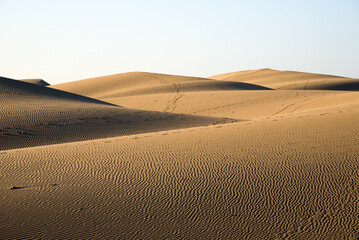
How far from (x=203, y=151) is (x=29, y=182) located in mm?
4731

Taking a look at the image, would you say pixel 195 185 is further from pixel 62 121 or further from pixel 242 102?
pixel 242 102

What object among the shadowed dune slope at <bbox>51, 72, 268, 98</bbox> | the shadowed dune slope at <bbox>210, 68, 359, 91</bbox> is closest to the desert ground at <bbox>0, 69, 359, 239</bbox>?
the shadowed dune slope at <bbox>51, 72, 268, 98</bbox>

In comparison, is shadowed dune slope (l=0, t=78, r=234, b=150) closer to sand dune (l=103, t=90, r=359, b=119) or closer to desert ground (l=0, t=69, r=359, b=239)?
desert ground (l=0, t=69, r=359, b=239)

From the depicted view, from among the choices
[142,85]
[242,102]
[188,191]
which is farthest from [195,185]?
[142,85]

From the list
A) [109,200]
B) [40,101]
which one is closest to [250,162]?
[109,200]

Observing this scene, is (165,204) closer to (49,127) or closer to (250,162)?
(250,162)

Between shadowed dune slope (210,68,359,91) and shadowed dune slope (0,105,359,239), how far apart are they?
52492 millimetres

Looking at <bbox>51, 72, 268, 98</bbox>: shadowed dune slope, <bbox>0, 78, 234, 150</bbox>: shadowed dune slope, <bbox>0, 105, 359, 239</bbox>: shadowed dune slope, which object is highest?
<bbox>51, 72, 268, 98</bbox>: shadowed dune slope

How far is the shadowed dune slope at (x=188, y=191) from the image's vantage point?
6.26 meters

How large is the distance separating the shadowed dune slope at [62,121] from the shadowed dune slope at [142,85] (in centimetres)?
2670

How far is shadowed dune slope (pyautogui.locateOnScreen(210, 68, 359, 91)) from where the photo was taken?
6288cm

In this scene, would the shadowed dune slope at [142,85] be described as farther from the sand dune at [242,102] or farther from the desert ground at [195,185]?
the desert ground at [195,185]

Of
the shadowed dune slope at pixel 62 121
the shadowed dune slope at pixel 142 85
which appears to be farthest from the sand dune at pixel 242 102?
the shadowed dune slope at pixel 142 85

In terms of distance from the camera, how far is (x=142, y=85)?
59.8 metres
